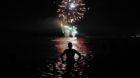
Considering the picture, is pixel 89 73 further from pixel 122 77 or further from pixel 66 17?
pixel 66 17

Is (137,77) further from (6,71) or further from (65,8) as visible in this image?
A: (65,8)

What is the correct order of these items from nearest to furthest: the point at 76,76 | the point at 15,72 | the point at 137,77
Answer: the point at 137,77
the point at 76,76
the point at 15,72

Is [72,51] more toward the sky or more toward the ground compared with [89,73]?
more toward the sky

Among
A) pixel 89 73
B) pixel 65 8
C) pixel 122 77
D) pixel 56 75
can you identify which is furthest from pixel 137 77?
pixel 65 8

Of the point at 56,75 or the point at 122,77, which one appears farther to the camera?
the point at 56,75

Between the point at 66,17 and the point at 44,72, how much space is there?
50922mm

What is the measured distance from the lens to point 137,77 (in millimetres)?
17906

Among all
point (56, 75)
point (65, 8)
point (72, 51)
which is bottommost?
point (56, 75)

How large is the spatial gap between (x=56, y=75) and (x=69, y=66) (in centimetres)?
145

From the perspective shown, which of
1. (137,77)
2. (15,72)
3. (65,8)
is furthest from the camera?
(65,8)

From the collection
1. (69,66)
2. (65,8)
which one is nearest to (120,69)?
(69,66)

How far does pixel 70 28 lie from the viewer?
149 metres

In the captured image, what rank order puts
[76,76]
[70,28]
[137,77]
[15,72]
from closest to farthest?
1. [137,77]
2. [76,76]
3. [15,72]
4. [70,28]

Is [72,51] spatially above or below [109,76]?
above
